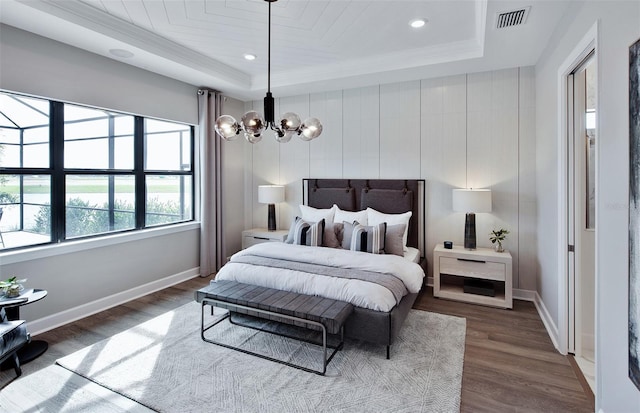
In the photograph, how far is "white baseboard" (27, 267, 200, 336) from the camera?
3.17 m

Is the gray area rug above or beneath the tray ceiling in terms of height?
beneath

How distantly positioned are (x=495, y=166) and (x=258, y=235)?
3.43 m

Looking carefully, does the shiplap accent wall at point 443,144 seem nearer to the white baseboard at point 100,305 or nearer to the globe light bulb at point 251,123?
the white baseboard at point 100,305

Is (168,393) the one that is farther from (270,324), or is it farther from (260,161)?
(260,161)

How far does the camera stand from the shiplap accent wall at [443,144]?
3951 millimetres

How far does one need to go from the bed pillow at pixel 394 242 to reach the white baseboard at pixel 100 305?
9.51 feet

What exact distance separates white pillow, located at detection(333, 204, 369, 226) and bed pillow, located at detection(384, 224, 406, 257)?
1.86 feet

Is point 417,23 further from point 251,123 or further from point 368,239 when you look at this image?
point 368,239

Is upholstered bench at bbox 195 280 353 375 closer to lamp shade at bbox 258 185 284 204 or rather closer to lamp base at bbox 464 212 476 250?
lamp base at bbox 464 212 476 250

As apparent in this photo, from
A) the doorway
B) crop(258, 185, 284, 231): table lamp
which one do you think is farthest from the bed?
the doorway

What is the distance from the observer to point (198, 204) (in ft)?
16.4

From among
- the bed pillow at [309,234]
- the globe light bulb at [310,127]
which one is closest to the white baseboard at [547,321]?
the bed pillow at [309,234]

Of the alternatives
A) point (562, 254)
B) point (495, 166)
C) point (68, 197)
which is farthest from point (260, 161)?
point (562, 254)

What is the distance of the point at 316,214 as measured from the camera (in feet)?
15.5
